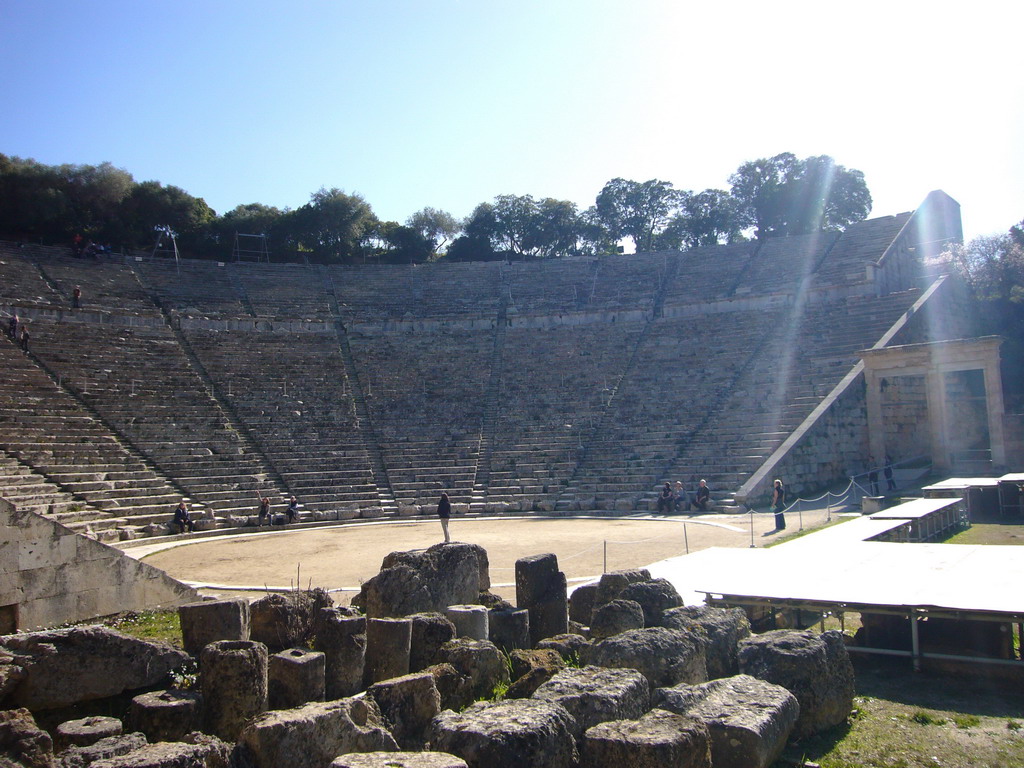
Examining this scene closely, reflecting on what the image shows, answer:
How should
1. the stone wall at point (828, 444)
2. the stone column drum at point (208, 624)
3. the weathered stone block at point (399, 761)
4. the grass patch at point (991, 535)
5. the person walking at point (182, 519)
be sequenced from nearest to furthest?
the weathered stone block at point (399, 761)
the stone column drum at point (208, 624)
the grass patch at point (991, 535)
the person walking at point (182, 519)
the stone wall at point (828, 444)

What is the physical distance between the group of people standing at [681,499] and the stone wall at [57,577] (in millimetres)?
12705

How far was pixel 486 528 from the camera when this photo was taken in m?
18.1

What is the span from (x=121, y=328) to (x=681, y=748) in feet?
87.4

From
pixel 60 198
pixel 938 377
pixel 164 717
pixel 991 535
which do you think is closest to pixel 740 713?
Result: pixel 164 717

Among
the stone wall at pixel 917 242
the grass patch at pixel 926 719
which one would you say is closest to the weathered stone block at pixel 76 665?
the grass patch at pixel 926 719

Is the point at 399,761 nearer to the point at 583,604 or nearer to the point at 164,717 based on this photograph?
the point at 164,717

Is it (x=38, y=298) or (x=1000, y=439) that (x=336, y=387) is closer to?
(x=38, y=298)

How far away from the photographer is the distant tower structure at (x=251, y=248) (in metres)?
40.6

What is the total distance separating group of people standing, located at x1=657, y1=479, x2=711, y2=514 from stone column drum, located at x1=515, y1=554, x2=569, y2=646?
11415 millimetres

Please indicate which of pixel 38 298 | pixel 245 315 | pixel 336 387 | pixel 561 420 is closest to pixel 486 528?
pixel 561 420

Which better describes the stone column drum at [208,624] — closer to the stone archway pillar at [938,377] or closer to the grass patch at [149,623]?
the grass patch at [149,623]

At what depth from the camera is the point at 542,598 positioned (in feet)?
26.4

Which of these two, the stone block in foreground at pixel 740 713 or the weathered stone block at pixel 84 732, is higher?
the weathered stone block at pixel 84 732

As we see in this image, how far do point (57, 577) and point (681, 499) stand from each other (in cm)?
1404
